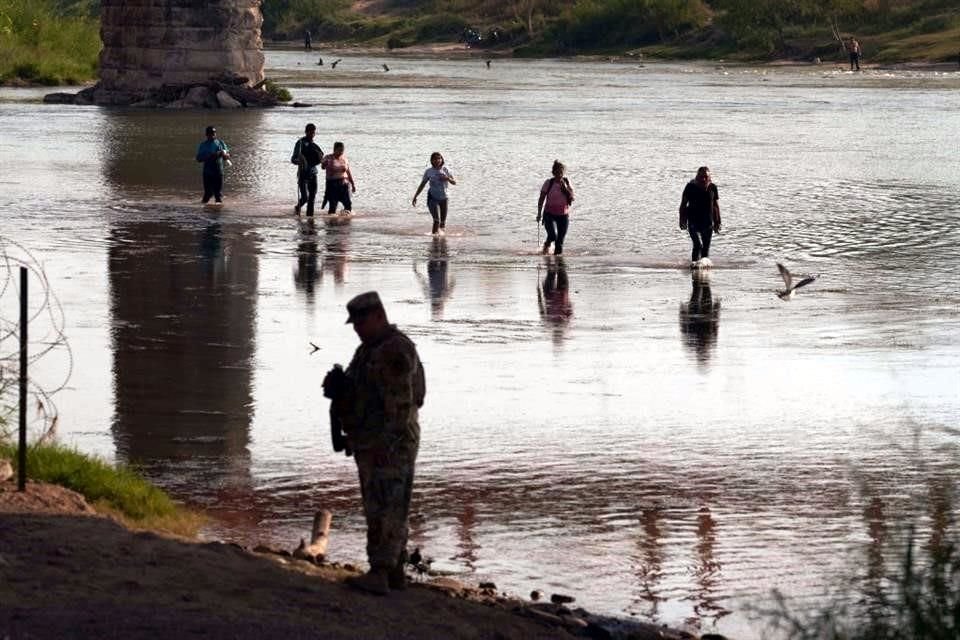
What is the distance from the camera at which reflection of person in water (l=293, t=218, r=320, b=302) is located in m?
23.1

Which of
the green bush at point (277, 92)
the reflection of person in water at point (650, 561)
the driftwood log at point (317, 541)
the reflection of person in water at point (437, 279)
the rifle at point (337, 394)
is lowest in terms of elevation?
the reflection of person in water at point (650, 561)

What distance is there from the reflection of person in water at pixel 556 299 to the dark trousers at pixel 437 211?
10.5 feet

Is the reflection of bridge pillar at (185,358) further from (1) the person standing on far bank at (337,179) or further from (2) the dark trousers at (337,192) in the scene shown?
(2) the dark trousers at (337,192)

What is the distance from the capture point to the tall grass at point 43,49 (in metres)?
Answer: 84.7

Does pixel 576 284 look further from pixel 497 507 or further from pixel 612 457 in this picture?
pixel 497 507

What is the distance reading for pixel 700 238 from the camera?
86.0 feet

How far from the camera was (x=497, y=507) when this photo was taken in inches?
498

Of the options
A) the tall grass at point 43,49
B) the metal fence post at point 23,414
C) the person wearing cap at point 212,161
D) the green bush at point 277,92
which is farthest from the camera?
the tall grass at point 43,49

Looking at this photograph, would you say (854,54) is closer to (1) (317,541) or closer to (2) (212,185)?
(2) (212,185)

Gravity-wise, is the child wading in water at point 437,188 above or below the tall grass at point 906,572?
above

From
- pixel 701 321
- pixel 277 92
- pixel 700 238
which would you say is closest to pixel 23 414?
pixel 701 321

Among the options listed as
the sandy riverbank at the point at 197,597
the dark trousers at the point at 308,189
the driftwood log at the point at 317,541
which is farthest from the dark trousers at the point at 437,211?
the sandy riverbank at the point at 197,597

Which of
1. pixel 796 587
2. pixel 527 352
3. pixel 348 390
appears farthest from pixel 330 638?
pixel 527 352

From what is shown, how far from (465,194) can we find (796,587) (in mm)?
26718
